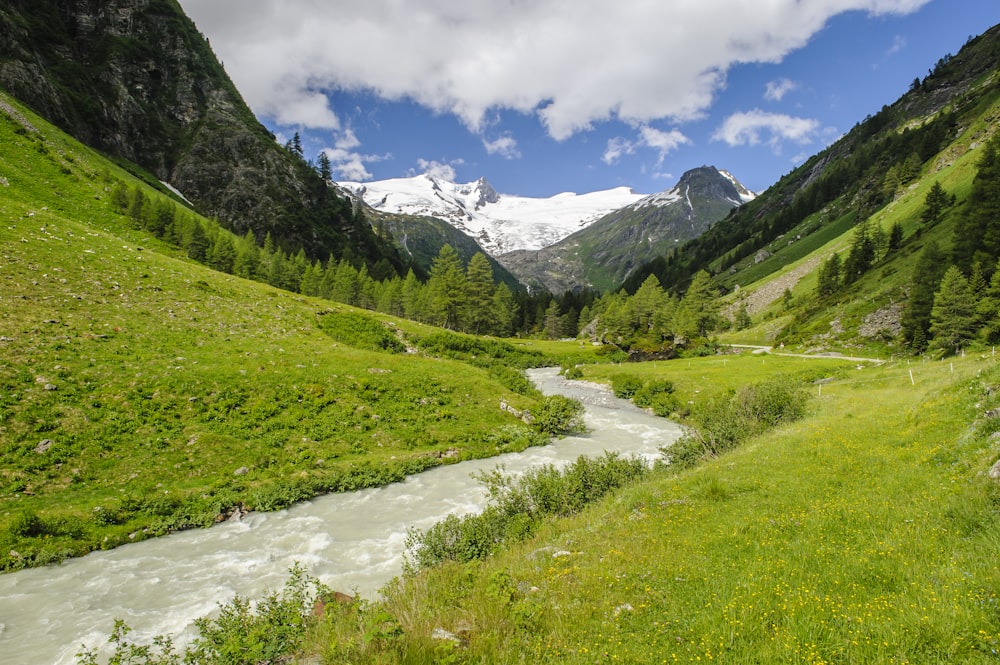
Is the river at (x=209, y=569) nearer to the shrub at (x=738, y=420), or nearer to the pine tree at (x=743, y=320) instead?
the shrub at (x=738, y=420)

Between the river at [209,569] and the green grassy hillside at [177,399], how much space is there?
1119 millimetres

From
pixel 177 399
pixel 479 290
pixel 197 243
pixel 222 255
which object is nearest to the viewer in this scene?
pixel 177 399

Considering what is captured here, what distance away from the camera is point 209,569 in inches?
528

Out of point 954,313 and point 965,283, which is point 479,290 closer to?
point 954,313

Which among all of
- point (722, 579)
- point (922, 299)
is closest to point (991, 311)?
point (922, 299)

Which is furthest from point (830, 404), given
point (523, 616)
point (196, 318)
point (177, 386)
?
point (196, 318)

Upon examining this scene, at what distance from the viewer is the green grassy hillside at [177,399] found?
1631 centimetres

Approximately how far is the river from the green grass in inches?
227

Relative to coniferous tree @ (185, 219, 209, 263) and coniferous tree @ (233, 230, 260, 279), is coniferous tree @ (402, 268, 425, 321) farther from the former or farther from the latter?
coniferous tree @ (185, 219, 209, 263)

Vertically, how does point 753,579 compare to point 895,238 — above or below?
below

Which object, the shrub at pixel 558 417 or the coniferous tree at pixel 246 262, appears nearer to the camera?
the shrub at pixel 558 417

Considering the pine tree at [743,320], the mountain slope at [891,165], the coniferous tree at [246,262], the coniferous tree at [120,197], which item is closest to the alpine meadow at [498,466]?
the coniferous tree at [120,197]

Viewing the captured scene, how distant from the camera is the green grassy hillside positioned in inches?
642

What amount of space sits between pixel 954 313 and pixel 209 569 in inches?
2757
